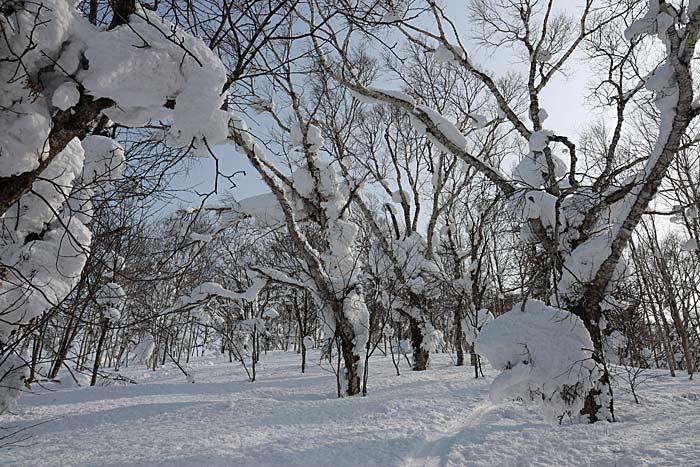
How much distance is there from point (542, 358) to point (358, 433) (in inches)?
99.7

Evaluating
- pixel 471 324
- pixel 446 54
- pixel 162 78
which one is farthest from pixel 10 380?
pixel 471 324

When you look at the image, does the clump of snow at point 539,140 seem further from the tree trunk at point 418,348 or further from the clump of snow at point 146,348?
the clump of snow at point 146,348

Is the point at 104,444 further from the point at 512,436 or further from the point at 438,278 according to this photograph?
the point at 438,278

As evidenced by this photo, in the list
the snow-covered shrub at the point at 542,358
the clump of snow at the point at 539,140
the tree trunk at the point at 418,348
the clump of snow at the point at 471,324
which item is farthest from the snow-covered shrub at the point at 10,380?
the clump of snow at the point at 471,324

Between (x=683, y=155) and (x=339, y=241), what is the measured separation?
31.9ft

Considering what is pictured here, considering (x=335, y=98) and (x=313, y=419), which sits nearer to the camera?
(x=313, y=419)

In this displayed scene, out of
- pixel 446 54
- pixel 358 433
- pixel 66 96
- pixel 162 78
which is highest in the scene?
pixel 446 54

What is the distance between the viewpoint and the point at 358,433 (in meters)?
4.72

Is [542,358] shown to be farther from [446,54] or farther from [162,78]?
[446,54]

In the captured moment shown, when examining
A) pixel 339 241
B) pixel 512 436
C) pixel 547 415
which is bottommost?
pixel 512 436

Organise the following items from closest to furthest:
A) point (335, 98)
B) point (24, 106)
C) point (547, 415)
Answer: point (24, 106) → point (547, 415) → point (335, 98)

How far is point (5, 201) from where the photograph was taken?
76.4 inches

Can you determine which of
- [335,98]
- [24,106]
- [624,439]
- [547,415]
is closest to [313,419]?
[547,415]

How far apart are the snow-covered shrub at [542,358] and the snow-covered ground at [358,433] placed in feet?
2.00
